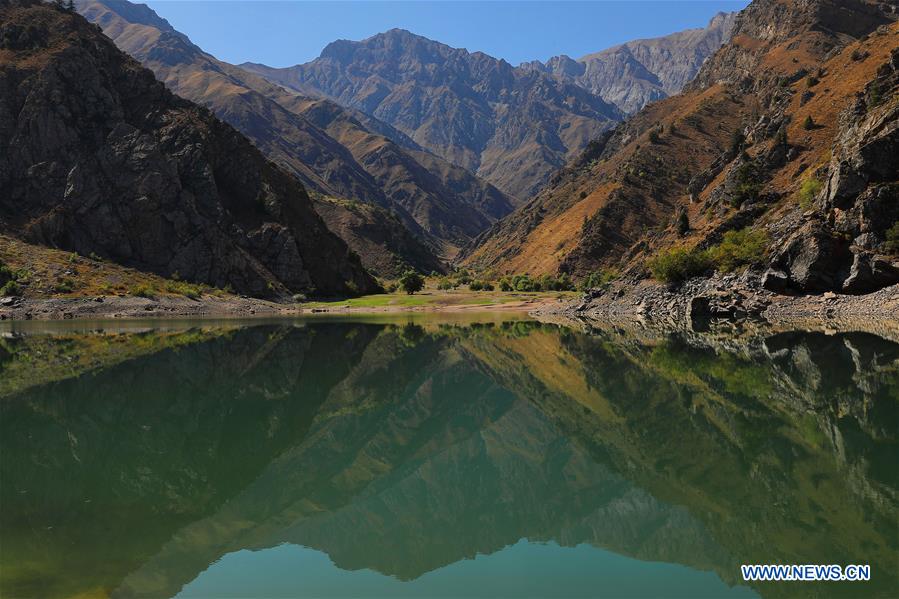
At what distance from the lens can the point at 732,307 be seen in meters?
66.2

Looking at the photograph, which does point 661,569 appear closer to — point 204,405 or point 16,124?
point 204,405

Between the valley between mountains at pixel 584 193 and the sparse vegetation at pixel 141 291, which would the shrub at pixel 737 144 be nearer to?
the valley between mountains at pixel 584 193

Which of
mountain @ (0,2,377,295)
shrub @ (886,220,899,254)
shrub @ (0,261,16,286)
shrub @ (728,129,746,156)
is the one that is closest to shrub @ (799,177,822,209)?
shrub @ (886,220,899,254)

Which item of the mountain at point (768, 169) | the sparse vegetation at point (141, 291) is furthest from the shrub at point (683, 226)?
the sparse vegetation at point (141, 291)

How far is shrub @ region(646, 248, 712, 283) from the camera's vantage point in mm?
75375

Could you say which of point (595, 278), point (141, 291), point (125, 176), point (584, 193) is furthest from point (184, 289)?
point (584, 193)

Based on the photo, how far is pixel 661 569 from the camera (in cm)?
1066

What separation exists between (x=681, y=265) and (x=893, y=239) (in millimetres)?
22728

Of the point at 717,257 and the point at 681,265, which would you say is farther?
the point at 681,265

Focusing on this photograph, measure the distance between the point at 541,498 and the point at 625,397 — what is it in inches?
517

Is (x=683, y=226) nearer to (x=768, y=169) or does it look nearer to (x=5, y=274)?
(x=768, y=169)

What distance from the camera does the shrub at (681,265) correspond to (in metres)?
75.4

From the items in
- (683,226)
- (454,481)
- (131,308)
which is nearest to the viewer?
(454,481)

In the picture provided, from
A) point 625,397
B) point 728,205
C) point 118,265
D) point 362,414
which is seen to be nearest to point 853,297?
point 728,205
